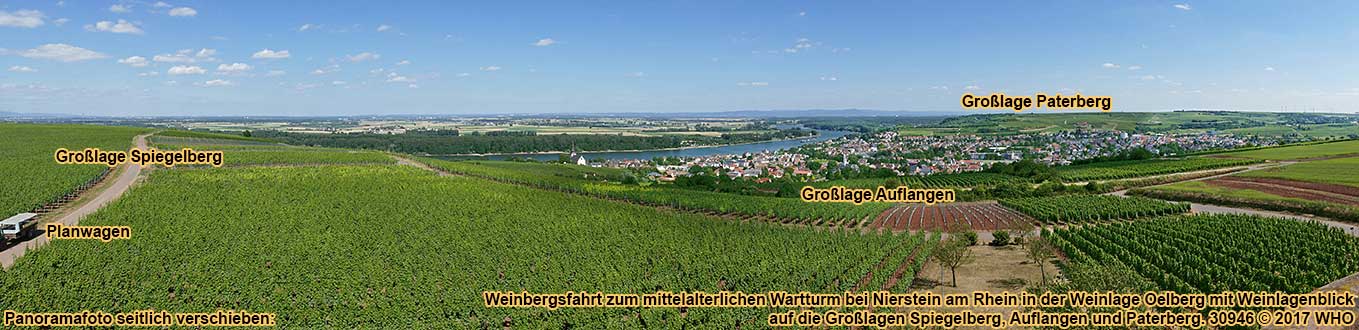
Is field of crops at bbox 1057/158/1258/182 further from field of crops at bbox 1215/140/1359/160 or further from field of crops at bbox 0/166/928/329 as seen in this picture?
field of crops at bbox 0/166/928/329

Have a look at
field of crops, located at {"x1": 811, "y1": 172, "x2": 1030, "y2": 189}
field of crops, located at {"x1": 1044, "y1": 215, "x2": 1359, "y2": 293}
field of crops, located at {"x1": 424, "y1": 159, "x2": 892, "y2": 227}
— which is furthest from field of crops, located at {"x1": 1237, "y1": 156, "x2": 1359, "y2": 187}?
field of crops, located at {"x1": 424, "y1": 159, "x2": 892, "y2": 227}

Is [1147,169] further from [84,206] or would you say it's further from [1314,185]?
[84,206]

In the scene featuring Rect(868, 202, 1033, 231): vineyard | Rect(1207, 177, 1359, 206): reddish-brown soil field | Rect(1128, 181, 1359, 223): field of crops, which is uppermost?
Rect(1207, 177, 1359, 206): reddish-brown soil field

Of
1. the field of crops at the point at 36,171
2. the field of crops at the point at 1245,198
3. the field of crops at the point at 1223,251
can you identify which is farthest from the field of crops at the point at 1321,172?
the field of crops at the point at 36,171

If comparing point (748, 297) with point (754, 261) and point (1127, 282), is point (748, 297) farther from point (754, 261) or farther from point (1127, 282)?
point (1127, 282)

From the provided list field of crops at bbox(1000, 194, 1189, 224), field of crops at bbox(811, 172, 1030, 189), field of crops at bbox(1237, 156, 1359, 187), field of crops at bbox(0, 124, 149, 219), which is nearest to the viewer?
field of crops at bbox(0, 124, 149, 219)

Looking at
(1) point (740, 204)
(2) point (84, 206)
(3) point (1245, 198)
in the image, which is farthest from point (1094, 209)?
(2) point (84, 206)
